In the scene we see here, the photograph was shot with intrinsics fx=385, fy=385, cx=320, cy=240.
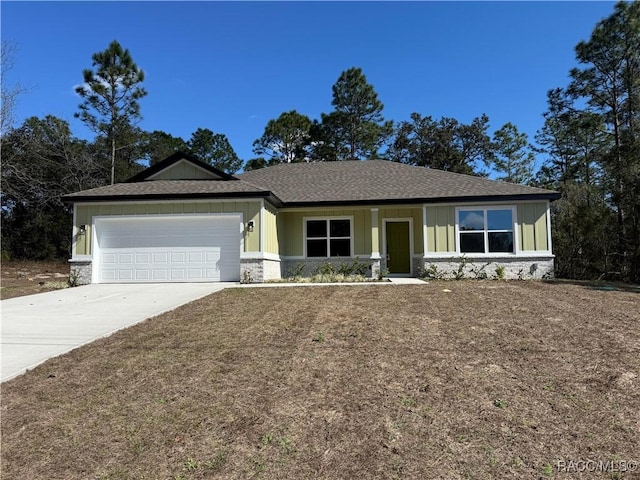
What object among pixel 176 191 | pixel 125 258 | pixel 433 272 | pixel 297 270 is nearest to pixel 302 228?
pixel 297 270

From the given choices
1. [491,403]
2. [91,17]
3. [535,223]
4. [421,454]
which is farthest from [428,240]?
[91,17]

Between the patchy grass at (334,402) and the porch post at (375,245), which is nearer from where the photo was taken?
the patchy grass at (334,402)

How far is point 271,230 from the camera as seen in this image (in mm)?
13648

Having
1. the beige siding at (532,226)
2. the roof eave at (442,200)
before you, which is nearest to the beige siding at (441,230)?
the roof eave at (442,200)

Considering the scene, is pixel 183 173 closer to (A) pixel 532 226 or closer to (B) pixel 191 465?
(A) pixel 532 226

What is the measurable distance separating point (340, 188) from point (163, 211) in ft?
22.5

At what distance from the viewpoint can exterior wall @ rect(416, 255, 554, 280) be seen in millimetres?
13352

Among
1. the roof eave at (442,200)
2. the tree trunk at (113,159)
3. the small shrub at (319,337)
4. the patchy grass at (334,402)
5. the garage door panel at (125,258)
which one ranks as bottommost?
the patchy grass at (334,402)

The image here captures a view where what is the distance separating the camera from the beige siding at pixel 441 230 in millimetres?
13711

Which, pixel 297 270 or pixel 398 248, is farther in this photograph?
pixel 398 248

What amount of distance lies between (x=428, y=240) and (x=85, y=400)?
11849 millimetres

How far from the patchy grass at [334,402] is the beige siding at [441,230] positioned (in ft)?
23.9

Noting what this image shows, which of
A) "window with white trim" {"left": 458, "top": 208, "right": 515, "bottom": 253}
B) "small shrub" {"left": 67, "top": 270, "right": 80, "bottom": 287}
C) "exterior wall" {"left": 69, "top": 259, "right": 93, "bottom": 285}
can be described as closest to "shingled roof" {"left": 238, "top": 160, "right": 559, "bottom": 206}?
"window with white trim" {"left": 458, "top": 208, "right": 515, "bottom": 253}

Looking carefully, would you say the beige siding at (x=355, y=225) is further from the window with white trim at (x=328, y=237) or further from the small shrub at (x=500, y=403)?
the small shrub at (x=500, y=403)
